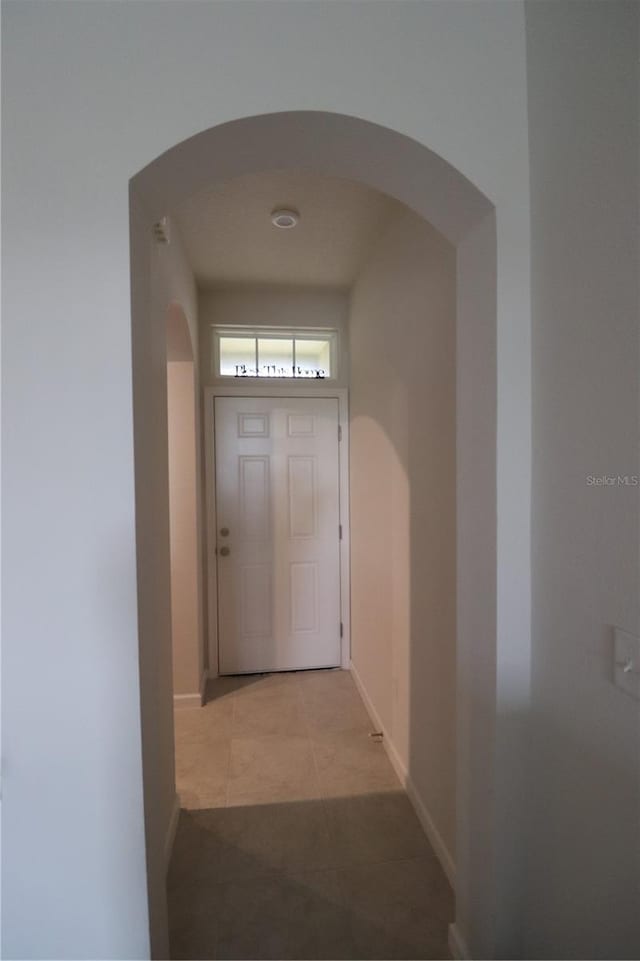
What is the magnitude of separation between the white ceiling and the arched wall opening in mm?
807

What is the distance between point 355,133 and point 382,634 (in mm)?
2126

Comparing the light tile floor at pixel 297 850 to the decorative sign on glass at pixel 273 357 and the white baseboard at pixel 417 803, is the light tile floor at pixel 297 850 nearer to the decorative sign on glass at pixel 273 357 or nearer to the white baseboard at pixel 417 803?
the white baseboard at pixel 417 803

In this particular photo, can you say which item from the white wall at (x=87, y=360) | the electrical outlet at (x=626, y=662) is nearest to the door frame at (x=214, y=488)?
the white wall at (x=87, y=360)

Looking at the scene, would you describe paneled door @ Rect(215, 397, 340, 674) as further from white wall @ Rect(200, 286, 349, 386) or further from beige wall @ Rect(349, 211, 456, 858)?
beige wall @ Rect(349, 211, 456, 858)

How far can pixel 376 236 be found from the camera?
2.25 meters

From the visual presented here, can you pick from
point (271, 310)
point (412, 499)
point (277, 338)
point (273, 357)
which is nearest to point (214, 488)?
point (273, 357)

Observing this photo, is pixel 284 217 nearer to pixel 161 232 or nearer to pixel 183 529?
pixel 161 232

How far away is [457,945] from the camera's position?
1255 mm

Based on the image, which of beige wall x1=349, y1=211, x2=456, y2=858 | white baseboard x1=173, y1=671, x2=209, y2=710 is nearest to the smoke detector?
beige wall x1=349, y1=211, x2=456, y2=858

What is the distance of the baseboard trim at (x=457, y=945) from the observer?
121 cm

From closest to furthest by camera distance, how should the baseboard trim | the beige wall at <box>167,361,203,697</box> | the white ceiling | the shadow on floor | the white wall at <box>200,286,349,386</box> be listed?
the baseboard trim < the shadow on floor < the white ceiling < the beige wall at <box>167,361,203,697</box> < the white wall at <box>200,286,349,386</box>

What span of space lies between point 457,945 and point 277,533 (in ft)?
7.26

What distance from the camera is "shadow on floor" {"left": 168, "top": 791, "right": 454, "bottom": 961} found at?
4.37 feet

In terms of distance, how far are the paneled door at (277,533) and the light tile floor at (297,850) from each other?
2.10ft
